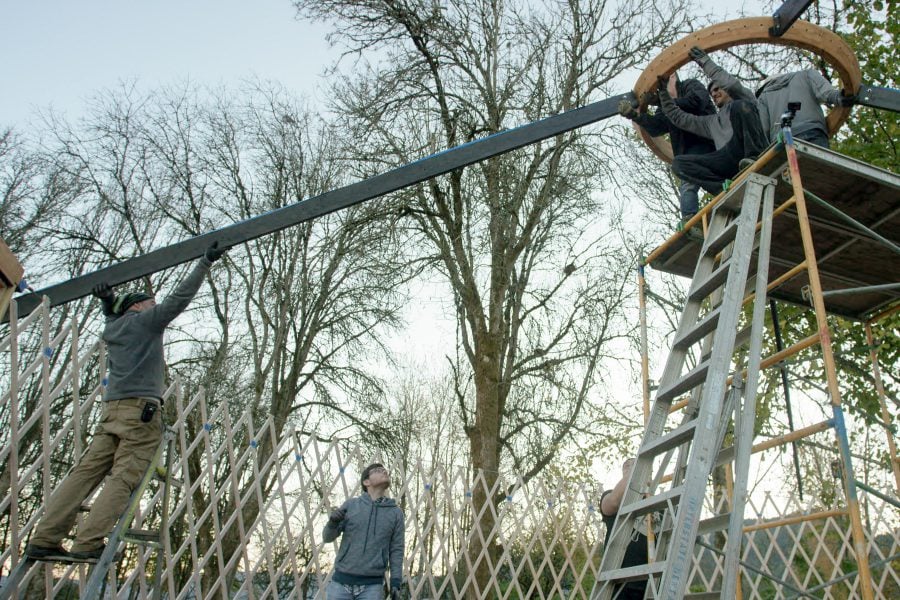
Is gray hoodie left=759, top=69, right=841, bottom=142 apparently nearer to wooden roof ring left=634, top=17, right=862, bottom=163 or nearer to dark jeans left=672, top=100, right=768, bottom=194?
wooden roof ring left=634, top=17, right=862, bottom=163

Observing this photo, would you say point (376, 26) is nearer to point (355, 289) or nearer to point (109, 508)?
point (355, 289)

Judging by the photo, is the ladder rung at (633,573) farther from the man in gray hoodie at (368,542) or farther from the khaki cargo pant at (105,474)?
the khaki cargo pant at (105,474)

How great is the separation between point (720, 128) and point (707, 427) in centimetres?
163

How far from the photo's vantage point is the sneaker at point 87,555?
7.41 ft

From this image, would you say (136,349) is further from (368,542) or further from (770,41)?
(770,41)

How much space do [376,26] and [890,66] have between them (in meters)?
4.61

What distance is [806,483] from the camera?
9.88 m

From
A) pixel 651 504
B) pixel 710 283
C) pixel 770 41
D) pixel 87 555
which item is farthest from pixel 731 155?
pixel 87 555

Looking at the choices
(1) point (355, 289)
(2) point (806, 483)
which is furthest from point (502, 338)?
(2) point (806, 483)

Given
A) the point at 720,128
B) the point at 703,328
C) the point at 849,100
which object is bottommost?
the point at 703,328

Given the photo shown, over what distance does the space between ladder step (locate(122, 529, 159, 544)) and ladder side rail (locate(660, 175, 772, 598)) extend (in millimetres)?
1870

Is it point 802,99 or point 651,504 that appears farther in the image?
point 802,99

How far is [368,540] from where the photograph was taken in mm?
3100

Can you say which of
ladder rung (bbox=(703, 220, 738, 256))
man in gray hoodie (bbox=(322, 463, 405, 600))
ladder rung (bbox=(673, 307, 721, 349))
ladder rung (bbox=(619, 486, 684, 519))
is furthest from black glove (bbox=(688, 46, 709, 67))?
man in gray hoodie (bbox=(322, 463, 405, 600))
